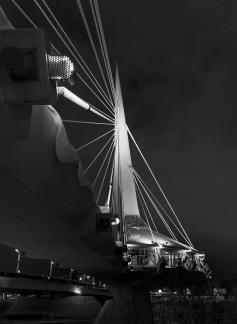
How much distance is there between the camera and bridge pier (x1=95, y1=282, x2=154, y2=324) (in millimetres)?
34922

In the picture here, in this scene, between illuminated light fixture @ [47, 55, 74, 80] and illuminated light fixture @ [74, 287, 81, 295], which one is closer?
illuminated light fixture @ [47, 55, 74, 80]

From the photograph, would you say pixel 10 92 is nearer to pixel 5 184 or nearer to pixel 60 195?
pixel 5 184

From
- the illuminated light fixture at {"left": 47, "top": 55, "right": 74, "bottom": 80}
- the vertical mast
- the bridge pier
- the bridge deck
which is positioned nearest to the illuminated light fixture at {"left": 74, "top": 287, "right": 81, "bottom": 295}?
the bridge deck

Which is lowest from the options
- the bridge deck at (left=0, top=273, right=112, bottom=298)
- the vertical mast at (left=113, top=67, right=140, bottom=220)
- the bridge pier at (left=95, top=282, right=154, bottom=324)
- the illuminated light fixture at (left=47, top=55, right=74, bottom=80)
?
the bridge pier at (left=95, top=282, right=154, bottom=324)

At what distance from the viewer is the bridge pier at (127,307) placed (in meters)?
34.9

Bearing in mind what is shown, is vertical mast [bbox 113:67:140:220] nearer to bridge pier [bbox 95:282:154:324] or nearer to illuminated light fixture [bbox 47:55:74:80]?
bridge pier [bbox 95:282:154:324]

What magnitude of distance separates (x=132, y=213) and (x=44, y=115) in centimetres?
5979

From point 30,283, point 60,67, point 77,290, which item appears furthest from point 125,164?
point 60,67

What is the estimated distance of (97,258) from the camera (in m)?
21.5

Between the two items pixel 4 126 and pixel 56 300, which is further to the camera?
pixel 56 300

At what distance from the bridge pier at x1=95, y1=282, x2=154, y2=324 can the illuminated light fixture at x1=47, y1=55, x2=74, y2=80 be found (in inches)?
1260

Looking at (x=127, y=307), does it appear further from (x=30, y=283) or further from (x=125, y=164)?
(x=125, y=164)

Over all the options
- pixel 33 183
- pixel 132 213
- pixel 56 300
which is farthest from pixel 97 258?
pixel 56 300

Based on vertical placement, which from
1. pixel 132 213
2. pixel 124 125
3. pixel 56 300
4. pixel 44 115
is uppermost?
pixel 124 125
